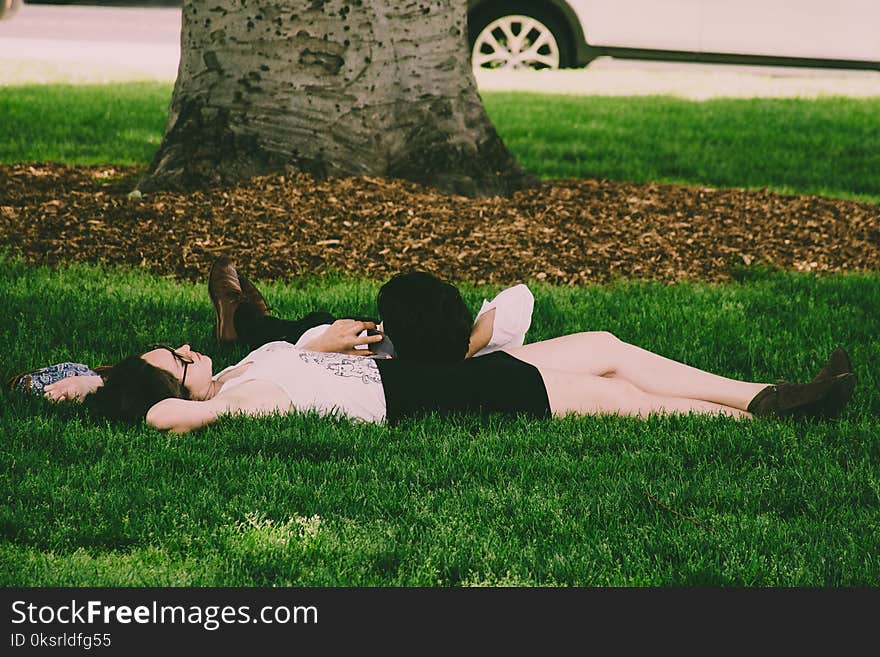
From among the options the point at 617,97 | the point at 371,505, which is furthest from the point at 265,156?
the point at 617,97

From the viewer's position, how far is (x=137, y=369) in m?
4.12

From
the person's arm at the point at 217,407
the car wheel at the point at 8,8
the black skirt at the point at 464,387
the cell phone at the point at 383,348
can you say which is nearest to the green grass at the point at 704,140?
the cell phone at the point at 383,348

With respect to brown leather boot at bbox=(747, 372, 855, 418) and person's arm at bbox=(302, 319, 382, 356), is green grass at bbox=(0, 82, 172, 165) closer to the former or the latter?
person's arm at bbox=(302, 319, 382, 356)

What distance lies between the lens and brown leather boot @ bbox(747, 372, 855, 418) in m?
4.23

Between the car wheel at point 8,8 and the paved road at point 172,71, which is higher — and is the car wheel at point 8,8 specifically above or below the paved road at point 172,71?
above

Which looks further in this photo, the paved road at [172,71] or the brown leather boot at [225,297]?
the paved road at [172,71]

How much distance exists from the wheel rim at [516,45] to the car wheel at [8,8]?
7502 millimetres

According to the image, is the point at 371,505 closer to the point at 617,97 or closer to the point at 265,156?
the point at 265,156

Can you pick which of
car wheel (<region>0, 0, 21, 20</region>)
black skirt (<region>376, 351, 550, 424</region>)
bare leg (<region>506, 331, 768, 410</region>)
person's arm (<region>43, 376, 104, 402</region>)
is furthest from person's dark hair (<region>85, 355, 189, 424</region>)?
car wheel (<region>0, 0, 21, 20</region>)

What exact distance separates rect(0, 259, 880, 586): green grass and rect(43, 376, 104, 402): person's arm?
0.18 feet

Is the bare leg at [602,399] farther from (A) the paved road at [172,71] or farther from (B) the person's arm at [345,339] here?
(A) the paved road at [172,71]

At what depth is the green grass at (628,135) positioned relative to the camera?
366 inches

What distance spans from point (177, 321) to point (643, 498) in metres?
2.74

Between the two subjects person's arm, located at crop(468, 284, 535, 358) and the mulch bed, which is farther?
the mulch bed
